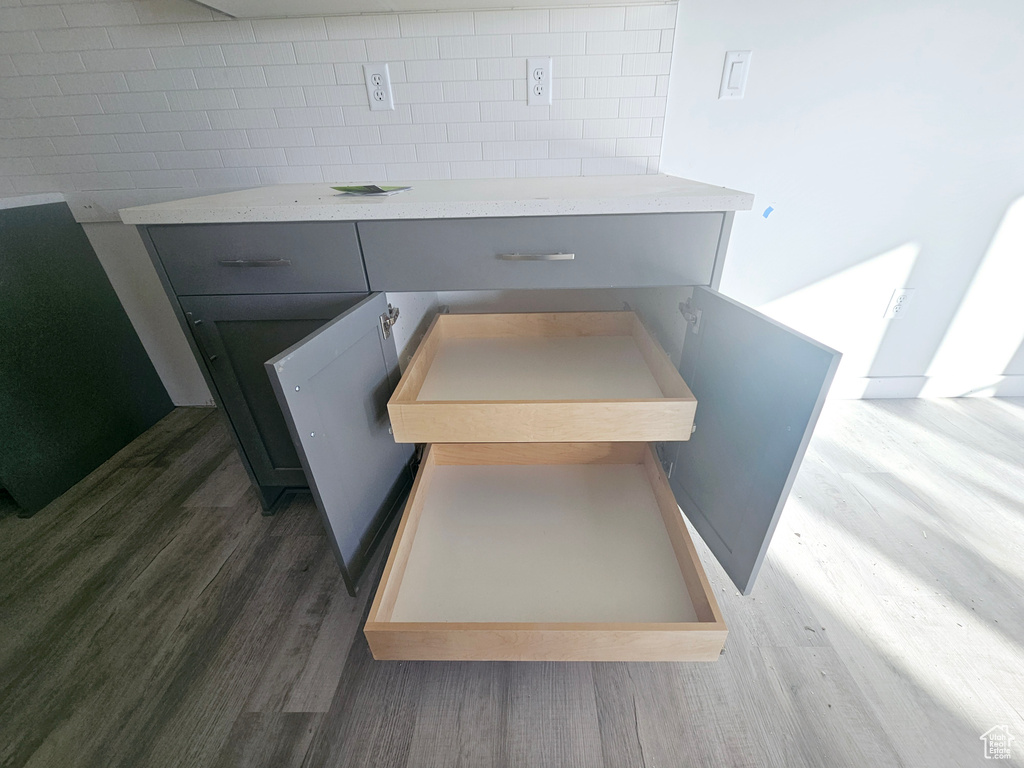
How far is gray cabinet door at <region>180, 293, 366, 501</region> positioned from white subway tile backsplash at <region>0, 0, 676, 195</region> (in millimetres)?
698

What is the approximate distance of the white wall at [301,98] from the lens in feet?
4.27

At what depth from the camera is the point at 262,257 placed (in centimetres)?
98

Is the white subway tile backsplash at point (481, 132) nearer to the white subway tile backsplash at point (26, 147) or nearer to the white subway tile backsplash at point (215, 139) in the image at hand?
the white subway tile backsplash at point (215, 139)

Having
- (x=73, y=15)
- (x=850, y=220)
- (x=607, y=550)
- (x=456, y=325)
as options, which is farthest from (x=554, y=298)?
(x=73, y=15)

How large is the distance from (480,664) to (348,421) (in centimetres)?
61

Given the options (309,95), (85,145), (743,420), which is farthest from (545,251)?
(85,145)

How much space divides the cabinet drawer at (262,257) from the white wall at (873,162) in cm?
113

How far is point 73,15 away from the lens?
1316 millimetres

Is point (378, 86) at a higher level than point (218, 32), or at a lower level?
lower

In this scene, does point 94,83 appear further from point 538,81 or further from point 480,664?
point 480,664

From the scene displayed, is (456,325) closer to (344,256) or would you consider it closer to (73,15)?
(344,256)

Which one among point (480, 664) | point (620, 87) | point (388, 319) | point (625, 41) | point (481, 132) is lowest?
point (480, 664)

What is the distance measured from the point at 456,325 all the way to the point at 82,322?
1.41m

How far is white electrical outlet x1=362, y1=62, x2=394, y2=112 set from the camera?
4.40 feet
